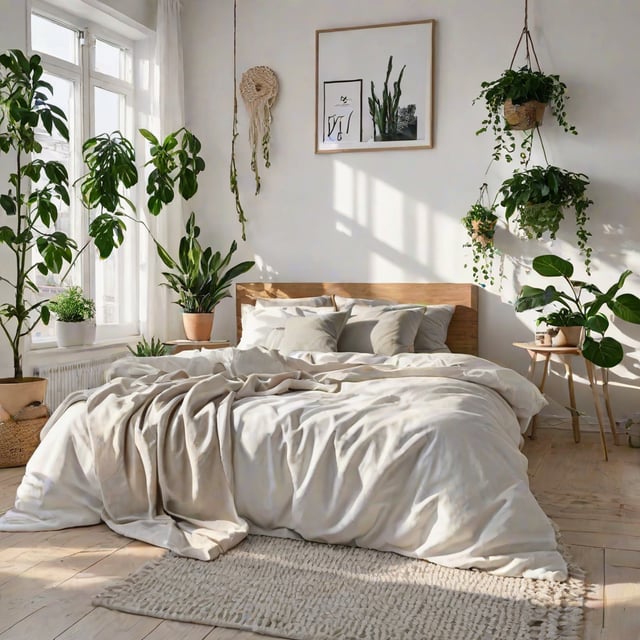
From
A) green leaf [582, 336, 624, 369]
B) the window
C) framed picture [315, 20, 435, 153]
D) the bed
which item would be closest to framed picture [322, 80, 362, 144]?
framed picture [315, 20, 435, 153]

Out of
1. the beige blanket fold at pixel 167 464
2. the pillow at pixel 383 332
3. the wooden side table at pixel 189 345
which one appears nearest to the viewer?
the beige blanket fold at pixel 167 464

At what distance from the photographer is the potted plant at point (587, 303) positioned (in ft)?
15.4

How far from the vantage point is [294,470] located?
3070 millimetres

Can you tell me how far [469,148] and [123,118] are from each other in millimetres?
2586

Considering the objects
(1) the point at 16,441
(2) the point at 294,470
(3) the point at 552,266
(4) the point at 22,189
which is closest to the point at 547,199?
(3) the point at 552,266

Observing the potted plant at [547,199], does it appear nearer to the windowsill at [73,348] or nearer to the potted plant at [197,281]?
the potted plant at [197,281]

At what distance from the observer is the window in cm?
528

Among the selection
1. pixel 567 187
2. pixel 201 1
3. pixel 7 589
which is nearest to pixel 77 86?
pixel 201 1

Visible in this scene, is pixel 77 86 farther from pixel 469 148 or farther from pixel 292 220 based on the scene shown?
pixel 469 148

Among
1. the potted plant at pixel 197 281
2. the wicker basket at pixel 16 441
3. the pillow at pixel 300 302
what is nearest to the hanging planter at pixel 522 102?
the pillow at pixel 300 302

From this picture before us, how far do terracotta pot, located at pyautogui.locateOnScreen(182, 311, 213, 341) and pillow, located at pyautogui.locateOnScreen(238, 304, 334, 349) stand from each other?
1.34 ft

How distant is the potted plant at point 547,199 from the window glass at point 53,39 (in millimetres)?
3076

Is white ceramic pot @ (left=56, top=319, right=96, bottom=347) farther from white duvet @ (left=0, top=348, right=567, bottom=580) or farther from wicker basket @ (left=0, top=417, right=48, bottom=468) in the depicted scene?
white duvet @ (left=0, top=348, right=567, bottom=580)

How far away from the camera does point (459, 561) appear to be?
2.79m
